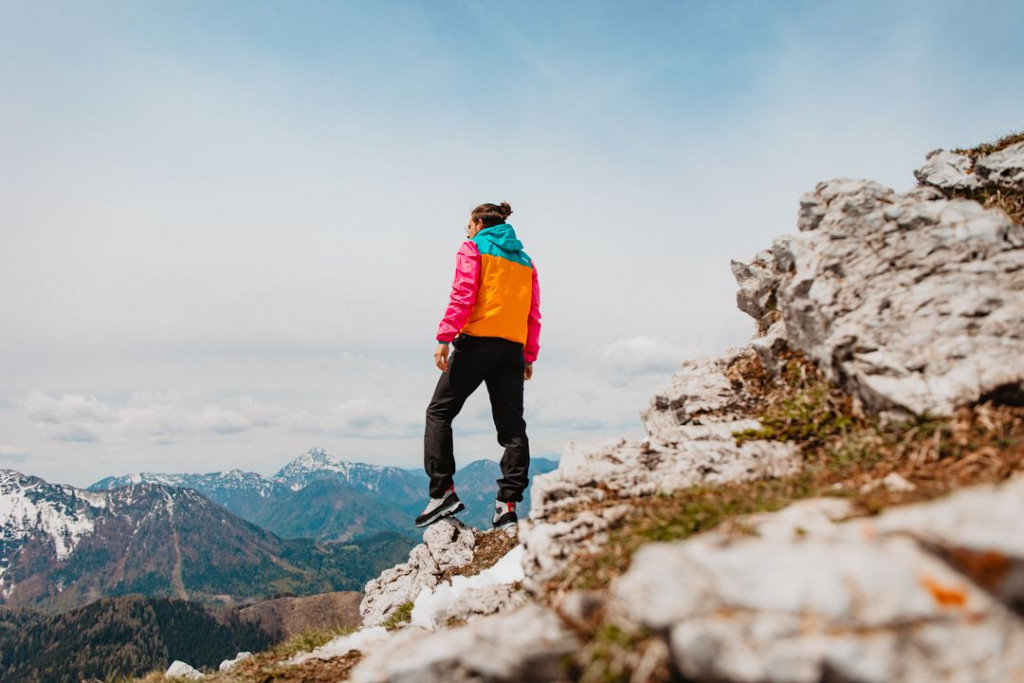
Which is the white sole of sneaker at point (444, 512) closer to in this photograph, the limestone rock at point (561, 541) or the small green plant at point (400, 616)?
the small green plant at point (400, 616)

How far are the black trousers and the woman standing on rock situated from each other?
2 cm

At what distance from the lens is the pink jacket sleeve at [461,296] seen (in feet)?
32.0

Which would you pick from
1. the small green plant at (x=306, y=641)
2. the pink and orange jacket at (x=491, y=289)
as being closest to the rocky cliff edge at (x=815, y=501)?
the small green plant at (x=306, y=641)

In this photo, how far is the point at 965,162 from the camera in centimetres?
1069

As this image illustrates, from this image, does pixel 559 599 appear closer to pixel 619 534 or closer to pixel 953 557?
pixel 619 534

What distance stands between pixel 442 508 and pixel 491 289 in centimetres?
494

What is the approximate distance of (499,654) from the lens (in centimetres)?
390

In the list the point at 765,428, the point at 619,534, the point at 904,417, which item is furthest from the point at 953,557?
the point at 765,428

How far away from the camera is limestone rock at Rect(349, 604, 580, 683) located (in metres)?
3.79

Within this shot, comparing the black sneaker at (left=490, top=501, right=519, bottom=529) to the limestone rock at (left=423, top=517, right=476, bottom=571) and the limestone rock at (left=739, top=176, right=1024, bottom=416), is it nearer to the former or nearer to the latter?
the limestone rock at (left=423, top=517, right=476, bottom=571)

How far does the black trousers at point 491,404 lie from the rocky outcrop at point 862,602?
708 cm

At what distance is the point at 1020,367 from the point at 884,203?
129 inches

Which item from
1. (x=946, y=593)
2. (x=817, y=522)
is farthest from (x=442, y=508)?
(x=946, y=593)

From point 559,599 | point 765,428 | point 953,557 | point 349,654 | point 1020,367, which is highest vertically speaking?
point 1020,367
